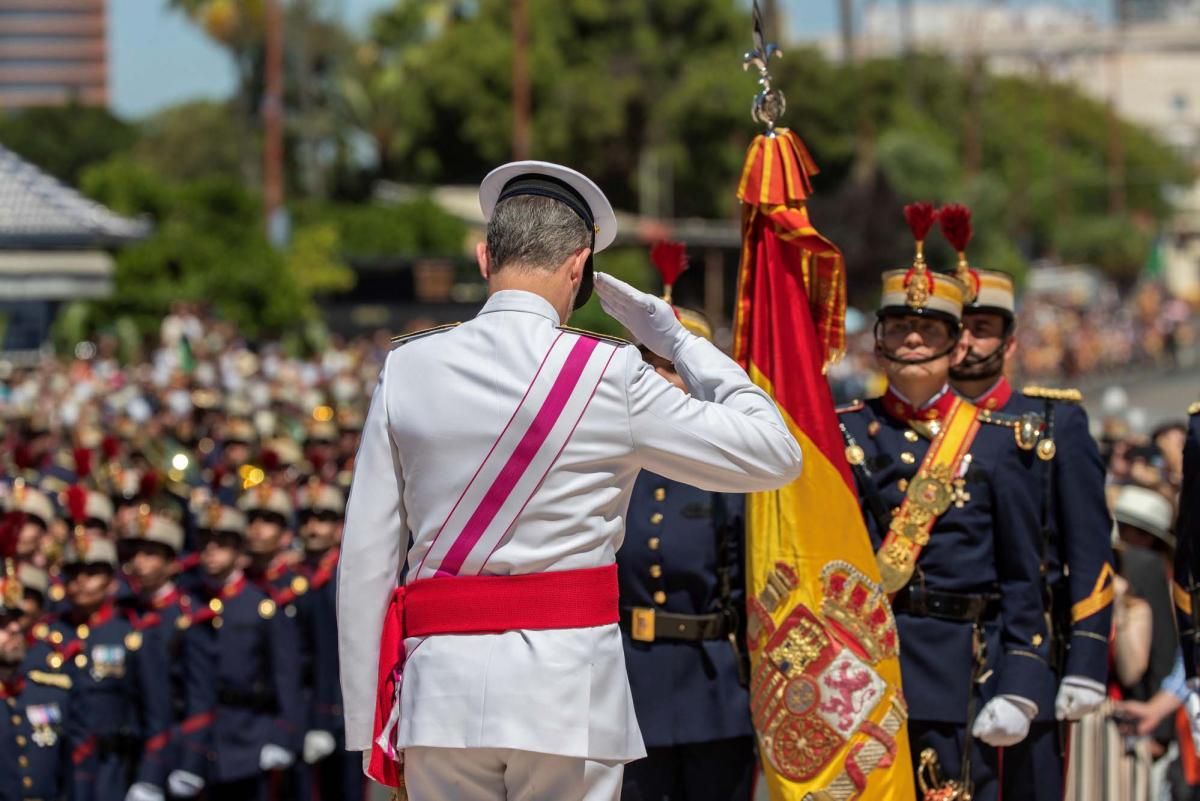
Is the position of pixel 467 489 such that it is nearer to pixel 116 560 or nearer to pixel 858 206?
pixel 116 560

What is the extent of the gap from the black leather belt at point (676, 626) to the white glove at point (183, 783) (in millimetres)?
2912

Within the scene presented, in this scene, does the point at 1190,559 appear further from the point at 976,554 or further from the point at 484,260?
the point at 484,260

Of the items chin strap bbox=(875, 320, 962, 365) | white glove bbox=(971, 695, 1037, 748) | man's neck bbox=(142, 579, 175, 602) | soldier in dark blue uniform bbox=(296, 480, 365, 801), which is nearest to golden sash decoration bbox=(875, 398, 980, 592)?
chin strap bbox=(875, 320, 962, 365)

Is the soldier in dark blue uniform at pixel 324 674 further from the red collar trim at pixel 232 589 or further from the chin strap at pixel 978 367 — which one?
the chin strap at pixel 978 367

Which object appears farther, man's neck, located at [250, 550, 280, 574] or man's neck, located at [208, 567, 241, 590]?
man's neck, located at [250, 550, 280, 574]

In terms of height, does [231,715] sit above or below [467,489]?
below

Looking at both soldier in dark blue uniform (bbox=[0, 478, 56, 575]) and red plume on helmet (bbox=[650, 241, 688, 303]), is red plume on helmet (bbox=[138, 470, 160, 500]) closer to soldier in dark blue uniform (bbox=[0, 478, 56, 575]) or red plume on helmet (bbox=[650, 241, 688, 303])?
soldier in dark blue uniform (bbox=[0, 478, 56, 575])

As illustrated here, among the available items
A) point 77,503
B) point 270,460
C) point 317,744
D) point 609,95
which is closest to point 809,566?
point 317,744

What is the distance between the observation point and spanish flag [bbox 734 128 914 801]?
5.49 metres

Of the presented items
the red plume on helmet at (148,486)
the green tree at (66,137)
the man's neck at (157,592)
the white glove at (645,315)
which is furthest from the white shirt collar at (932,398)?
the green tree at (66,137)

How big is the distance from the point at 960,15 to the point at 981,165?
5846cm

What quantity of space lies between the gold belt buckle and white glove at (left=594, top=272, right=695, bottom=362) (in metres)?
2.02

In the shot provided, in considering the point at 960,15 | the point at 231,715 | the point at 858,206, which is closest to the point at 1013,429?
the point at 231,715

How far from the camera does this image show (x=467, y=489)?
13.2 ft
